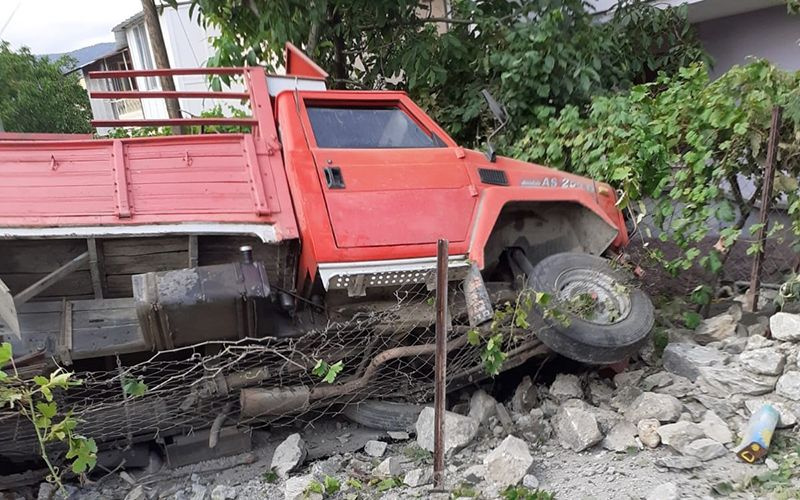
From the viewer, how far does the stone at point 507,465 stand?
3213mm

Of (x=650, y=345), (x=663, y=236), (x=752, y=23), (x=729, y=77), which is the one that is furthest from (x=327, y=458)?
(x=752, y=23)

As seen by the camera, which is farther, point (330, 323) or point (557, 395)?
point (557, 395)

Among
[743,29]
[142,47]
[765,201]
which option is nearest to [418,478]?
[765,201]

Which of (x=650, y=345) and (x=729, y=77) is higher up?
(x=729, y=77)

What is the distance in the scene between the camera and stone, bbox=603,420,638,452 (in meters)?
3.50

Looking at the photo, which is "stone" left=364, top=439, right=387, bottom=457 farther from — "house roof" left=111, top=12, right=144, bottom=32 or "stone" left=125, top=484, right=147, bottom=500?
"house roof" left=111, top=12, right=144, bottom=32

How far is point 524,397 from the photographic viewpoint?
4180 mm

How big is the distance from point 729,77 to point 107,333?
15.5ft

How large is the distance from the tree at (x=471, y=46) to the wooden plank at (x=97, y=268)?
3.53m

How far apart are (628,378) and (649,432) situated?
0.69 meters

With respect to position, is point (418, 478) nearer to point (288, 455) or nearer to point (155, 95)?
point (288, 455)

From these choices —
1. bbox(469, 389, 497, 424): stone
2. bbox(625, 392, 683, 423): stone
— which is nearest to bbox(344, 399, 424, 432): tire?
bbox(469, 389, 497, 424): stone

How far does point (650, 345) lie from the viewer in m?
4.39

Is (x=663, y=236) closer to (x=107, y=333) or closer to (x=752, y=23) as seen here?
(x=107, y=333)
